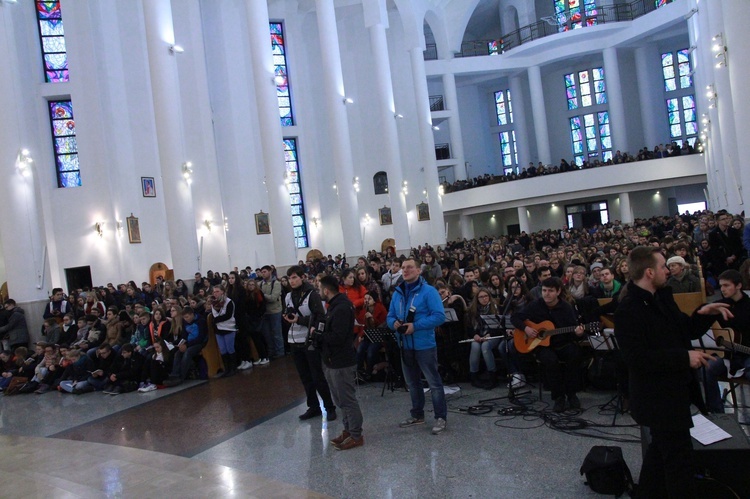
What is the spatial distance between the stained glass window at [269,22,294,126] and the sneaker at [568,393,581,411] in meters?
26.6

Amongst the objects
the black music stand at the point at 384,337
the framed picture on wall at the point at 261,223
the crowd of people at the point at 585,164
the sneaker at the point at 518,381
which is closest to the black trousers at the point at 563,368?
the sneaker at the point at 518,381

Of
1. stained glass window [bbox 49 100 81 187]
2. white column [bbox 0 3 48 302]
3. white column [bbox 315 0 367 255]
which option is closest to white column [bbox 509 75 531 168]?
white column [bbox 315 0 367 255]

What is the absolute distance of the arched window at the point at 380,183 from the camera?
33.6 meters

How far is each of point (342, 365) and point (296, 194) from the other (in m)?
25.7

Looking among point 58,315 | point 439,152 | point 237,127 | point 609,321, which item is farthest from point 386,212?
point 609,321

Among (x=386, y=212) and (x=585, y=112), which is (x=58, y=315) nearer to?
(x=386, y=212)

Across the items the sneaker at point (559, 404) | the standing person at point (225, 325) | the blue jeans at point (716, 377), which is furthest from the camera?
the standing person at point (225, 325)

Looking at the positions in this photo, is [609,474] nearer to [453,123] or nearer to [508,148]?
[453,123]

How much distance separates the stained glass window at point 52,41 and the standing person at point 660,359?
23.6 metres

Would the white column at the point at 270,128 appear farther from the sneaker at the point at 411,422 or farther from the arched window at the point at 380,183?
the sneaker at the point at 411,422

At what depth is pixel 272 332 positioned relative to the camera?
1124 centimetres

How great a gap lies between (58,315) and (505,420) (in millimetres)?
11833

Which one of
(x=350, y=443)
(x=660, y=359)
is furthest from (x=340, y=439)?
(x=660, y=359)

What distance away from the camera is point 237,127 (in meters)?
27.1
